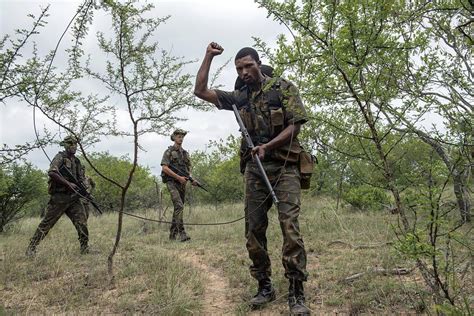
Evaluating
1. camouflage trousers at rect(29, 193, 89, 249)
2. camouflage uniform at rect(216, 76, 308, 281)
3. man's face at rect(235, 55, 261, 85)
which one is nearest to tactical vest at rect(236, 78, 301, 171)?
camouflage uniform at rect(216, 76, 308, 281)

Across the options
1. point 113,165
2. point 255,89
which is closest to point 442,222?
point 255,89

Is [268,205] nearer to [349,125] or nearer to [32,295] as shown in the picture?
[349,125]

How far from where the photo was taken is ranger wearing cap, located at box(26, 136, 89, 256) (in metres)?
6.04

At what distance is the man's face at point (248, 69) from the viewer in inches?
130

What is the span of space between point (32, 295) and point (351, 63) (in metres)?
3.62

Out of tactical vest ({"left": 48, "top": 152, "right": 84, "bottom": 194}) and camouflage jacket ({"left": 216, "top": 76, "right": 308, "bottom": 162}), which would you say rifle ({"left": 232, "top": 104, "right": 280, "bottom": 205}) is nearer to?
camouflage jacket ({"left": 216, "top": 76, "right": 308, "bottom": 162})

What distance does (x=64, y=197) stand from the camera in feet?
20.4

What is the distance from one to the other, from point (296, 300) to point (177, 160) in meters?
5.16

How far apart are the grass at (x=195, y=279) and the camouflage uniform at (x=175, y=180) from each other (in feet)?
3.00

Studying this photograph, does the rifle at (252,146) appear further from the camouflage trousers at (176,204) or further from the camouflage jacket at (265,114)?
the camouflage trousers at (176,204)

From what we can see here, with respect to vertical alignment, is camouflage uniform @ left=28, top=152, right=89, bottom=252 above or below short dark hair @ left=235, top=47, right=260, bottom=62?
below

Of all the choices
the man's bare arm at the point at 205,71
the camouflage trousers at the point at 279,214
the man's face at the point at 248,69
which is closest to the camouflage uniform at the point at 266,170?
the camouflage trousers at the point at 279,214

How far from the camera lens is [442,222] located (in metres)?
1.90

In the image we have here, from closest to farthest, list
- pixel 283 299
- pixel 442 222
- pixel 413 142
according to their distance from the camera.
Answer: pixel 442 222 → pixel 413 142 → pixel 283 299
